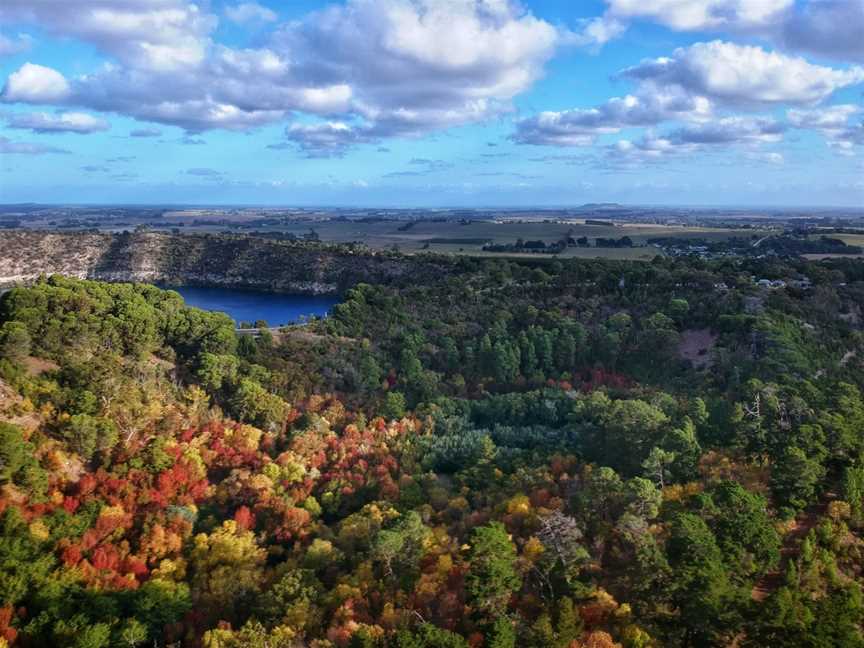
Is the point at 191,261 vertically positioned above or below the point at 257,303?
above

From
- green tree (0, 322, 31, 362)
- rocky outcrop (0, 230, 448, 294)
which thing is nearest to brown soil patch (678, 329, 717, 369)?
green tree (0, 322, 31, 362)

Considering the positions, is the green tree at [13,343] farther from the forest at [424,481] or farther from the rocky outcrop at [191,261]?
the rocky outcrop at [191,261]

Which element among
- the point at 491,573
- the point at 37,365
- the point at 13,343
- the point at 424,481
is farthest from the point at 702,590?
the point at 37,365

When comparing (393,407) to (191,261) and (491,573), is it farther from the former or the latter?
(191,261)

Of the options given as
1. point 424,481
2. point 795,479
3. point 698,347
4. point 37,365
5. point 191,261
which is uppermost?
point 191,261

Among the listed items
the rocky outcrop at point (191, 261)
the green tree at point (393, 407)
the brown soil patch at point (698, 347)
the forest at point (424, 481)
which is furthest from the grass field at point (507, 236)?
the green tree at point (393, 407)

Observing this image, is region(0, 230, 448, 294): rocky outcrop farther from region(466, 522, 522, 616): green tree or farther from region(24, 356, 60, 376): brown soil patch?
region(466, 522, 522, 616): green tree
